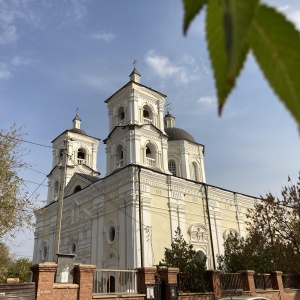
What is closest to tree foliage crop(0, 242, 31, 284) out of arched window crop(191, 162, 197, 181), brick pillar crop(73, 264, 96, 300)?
brick pillar crop(73, 264, 96, 300)

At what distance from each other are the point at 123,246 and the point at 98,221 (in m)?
3.94

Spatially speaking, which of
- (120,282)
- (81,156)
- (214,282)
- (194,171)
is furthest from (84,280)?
(81,156)

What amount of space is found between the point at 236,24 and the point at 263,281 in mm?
18476

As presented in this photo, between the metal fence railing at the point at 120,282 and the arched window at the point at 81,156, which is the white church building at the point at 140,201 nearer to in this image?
the arched window at the point at 81,156

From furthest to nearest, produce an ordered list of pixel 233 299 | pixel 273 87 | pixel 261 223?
pixel 261 223 < pixel 233 299 < pixel 273 87

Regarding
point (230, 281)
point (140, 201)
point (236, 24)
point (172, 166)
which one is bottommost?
point (230, 281)

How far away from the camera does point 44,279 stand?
961 centimetres

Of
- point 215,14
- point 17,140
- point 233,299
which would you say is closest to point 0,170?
point 17,140

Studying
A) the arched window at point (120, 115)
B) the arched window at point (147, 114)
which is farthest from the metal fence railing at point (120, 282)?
the arched window at point (120, 115)

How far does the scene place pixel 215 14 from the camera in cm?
50

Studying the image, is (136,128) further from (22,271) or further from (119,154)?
(22,271)

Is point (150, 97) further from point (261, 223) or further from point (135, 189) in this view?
point (261, 223)

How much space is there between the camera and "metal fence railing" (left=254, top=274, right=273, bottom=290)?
1645 centimetres

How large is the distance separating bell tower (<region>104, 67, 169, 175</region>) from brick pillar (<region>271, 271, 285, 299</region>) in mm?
10990
